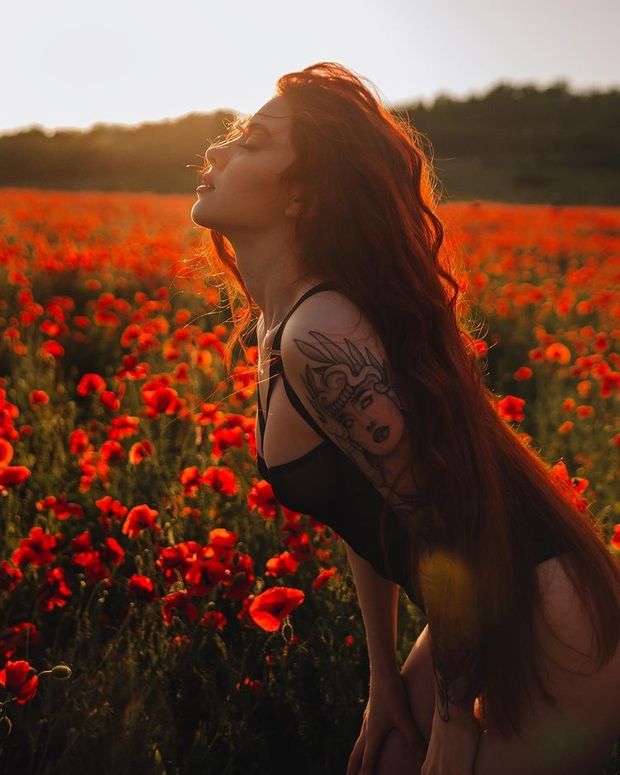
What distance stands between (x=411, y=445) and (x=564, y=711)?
62 cm

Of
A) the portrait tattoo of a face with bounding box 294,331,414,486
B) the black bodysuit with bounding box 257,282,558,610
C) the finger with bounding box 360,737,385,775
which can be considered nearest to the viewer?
the portrait tattoo of a face with bounding box 294,331,414,486

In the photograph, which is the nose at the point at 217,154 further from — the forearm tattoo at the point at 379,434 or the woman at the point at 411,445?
the forearm tattoo at the point at 379,434

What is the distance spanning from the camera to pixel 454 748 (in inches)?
58.6

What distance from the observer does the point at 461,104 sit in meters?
52.2

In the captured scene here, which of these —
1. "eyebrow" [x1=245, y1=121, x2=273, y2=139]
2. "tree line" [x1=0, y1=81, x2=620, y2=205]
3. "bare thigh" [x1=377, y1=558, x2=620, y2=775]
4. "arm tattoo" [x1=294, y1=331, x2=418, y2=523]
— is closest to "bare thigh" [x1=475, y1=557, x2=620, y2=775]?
"bare thigh" [x1=377, y1=558, x2=620, y2=775]

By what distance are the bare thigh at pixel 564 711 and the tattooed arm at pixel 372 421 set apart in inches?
5.1

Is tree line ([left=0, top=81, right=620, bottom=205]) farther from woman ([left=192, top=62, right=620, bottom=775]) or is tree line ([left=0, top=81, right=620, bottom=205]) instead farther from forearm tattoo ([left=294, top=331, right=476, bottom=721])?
forearm tattoo ([left=294, top=331, right=476, bottom=721])

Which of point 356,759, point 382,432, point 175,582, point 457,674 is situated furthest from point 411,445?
point 175,582

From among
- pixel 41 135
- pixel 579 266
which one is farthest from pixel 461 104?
pixel 579 266

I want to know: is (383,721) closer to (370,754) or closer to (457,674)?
(370,754)

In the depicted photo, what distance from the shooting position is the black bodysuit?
151cm

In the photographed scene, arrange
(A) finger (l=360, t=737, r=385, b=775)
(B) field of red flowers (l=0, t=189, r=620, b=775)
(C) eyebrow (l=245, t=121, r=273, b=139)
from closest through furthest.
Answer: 1. (C) eyebrow (l=245, t=121, r=273, b=139)
2. (A) finger (l=360, t=737, r=385, b=775)
3. (B) field of red flowers (l=0, t=189, r=620, b=775)

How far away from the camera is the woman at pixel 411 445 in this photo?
1435 mm

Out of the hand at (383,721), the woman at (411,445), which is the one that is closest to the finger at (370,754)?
the hand at (383,721)
